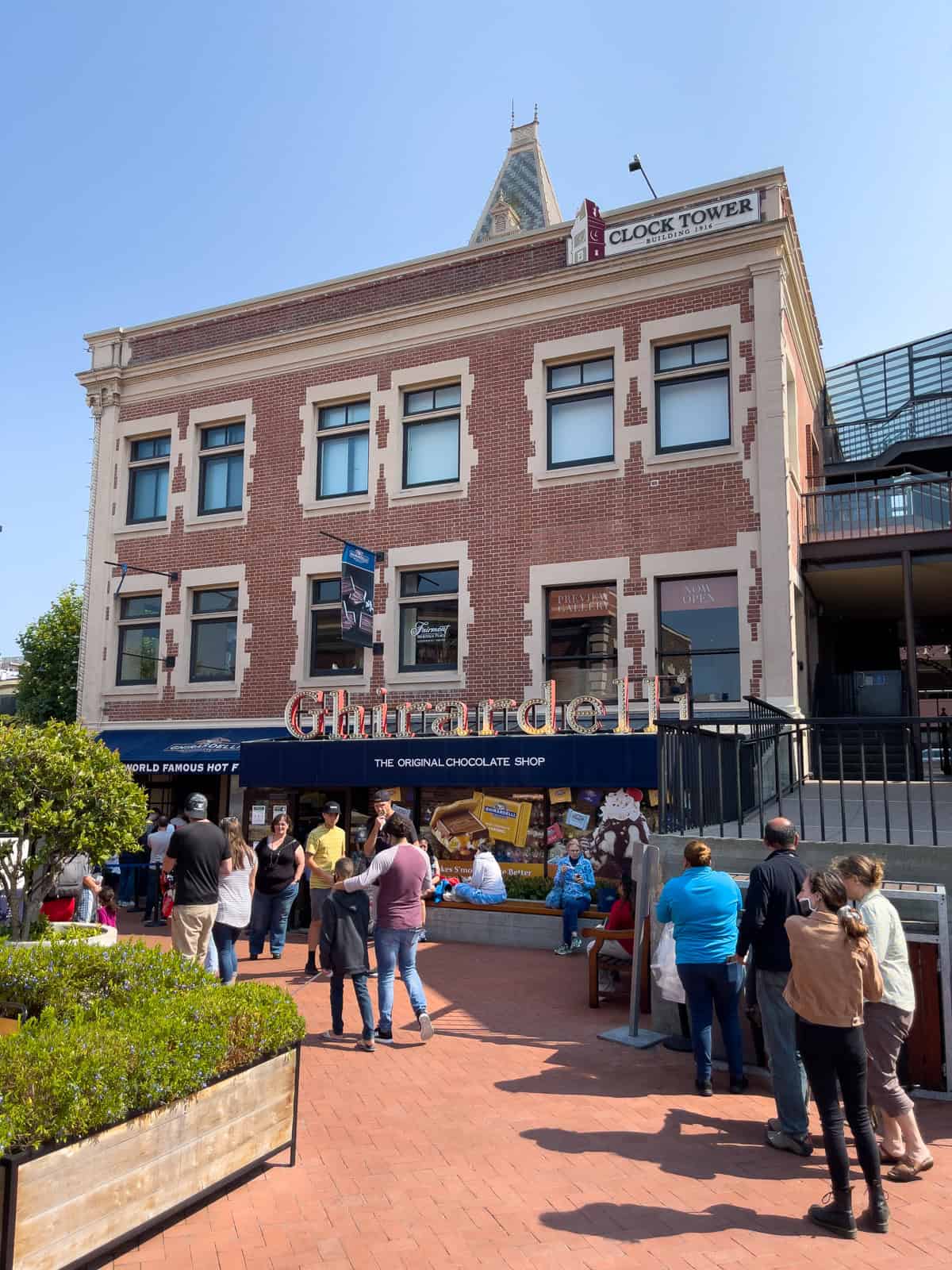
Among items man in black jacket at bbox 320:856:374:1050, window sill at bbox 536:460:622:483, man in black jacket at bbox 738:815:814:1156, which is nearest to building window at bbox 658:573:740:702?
window sill at bbox 536:460:622:483

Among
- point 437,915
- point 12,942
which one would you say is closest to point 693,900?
point 12,942

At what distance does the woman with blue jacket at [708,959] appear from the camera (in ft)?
21.0

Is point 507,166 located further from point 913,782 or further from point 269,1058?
point 269,1058

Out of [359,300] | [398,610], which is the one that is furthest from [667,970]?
[359,300]

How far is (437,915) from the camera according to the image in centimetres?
1253

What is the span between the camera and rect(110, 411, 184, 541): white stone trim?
18.5 meters

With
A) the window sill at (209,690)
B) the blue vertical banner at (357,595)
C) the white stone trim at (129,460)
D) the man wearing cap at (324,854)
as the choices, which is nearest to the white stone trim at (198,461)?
the white stone trim at (129,460)

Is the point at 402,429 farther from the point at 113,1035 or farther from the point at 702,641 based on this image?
the point at 113,1035

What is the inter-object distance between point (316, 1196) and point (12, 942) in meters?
4.02

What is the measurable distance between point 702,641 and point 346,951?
26.7 feet

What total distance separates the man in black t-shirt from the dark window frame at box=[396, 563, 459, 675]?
296 inches

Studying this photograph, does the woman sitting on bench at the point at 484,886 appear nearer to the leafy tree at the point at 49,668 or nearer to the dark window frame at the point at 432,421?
the dark window frame at the point at 432,421

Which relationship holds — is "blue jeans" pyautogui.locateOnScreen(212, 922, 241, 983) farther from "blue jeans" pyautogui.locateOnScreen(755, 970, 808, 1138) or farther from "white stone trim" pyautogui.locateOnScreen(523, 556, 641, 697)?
"white stone trim" pyautogui.locateOnScreen(523, 556, 641, 697)

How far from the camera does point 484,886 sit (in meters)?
12.4
